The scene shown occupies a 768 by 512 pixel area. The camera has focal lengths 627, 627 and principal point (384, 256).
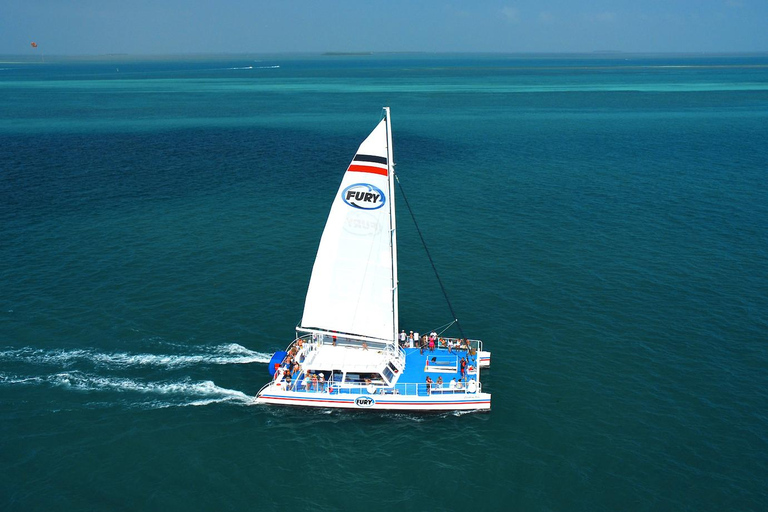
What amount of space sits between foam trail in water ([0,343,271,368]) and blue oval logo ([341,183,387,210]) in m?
17.0

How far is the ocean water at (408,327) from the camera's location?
4247cm

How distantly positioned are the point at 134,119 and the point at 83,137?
31.8m

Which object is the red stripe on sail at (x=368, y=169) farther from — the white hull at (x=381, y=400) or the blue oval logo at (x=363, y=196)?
the white hull at (x=381, y=400)

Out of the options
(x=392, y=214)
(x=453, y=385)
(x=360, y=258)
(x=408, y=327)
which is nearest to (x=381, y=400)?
(x=453, y=385)

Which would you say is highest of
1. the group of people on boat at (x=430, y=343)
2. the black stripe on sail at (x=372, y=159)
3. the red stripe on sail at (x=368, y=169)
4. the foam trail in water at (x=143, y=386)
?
the black stripe on sail at (x=372, y=159)

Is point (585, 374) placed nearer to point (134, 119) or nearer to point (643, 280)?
point (643, 280)

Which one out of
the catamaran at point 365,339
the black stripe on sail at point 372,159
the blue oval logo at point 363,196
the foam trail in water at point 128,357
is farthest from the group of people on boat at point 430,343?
the black stripe on sail at point 372,159

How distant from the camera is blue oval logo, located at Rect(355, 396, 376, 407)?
48.9 m

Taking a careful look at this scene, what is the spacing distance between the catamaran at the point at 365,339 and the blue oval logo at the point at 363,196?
8cm

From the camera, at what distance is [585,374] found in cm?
5434

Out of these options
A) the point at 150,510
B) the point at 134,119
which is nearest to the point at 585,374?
the point at 150,510

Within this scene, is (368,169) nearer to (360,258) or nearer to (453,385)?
(360,258)

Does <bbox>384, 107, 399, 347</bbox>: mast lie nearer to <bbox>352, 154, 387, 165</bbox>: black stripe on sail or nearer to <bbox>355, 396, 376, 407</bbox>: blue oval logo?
<bbox>352, 154, 387, 165</bbox>: black stripe on sail

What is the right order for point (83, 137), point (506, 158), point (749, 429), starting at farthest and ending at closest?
point (83, 137), point (506, 158), point (749, 429)
